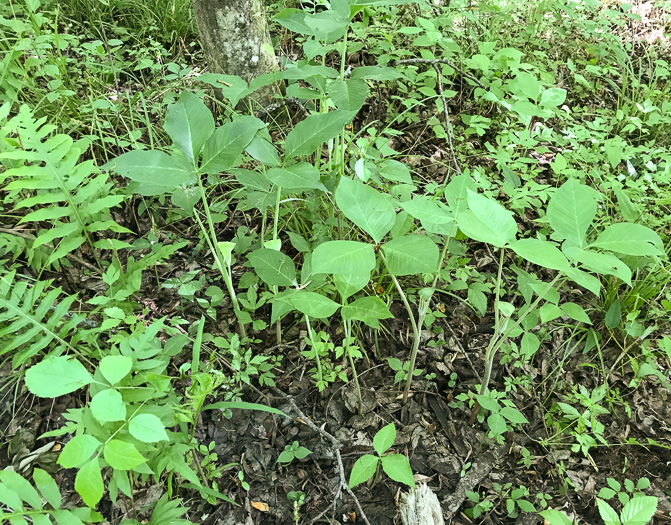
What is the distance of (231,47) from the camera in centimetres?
219

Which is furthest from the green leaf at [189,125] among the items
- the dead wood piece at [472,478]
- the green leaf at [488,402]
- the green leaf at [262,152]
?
the dead wood piece at [472,478]

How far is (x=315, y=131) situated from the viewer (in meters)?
1.38

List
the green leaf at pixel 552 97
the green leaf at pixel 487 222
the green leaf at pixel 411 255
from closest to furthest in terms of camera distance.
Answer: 1. the green leaf at pixel 487 222
2. the green leaf at pixel 411 255
3. the green leaf at pixel 552 97

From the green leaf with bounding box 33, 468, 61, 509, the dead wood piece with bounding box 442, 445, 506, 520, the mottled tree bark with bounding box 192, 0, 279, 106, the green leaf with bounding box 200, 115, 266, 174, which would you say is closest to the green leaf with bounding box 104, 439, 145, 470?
the green leaf with bounding box 33, 468, 61, 509

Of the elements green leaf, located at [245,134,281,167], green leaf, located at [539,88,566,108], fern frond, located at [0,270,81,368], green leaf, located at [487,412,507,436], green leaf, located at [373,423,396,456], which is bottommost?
green leaf, located at [487,412,507,436]

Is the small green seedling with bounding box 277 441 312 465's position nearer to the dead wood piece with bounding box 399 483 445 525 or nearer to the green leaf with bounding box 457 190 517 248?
the dead wood piece with bounding box 399 483 445 525

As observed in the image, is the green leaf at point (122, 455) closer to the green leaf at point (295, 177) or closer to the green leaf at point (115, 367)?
the green leaf at point (115, 367)

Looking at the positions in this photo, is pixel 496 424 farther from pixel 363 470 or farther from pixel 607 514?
pixel 363 470

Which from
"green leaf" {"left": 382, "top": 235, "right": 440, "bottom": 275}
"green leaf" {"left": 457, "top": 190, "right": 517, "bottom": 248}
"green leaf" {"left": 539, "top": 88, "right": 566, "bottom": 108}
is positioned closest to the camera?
"green leaf" {"left": 457, "top": 190, "right": 517, "bottom": 248}

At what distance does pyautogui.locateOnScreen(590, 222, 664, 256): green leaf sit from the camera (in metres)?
1.06

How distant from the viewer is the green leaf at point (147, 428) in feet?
3.02

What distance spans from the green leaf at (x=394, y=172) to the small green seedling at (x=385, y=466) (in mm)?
977

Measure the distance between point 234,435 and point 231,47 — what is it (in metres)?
1.85

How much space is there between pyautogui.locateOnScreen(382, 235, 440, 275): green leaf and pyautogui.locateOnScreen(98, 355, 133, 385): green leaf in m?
0.68
